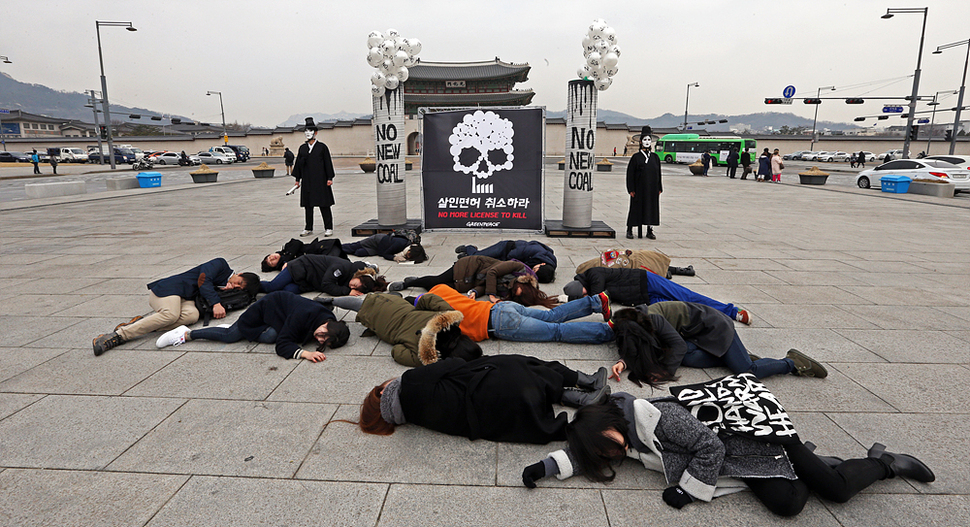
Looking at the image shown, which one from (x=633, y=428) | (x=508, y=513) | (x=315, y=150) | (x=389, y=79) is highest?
(x=389, y=79)

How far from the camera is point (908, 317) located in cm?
511

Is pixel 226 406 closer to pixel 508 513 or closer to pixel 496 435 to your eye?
pixel 496 435

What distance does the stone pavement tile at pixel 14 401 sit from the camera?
3.35m

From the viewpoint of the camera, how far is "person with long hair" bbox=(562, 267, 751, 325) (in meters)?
5.03

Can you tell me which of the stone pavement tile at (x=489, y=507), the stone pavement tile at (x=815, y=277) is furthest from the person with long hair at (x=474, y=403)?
the stone pavement tile at (x=815, y=277)

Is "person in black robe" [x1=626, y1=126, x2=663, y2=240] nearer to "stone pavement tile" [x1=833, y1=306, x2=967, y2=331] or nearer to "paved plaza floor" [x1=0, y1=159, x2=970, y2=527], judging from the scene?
"paved plaza floor" [x1=0, y1=159, x2=970, y2=527]

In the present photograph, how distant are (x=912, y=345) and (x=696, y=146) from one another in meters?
41.0

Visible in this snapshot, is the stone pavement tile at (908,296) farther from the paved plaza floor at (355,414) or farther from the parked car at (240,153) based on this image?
the parked car at (240,153)

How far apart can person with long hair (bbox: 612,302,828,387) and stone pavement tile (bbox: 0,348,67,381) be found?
4.64 m

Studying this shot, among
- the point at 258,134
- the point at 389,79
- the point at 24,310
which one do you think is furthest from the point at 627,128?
the point at 24,310

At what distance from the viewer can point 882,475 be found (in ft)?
8.39

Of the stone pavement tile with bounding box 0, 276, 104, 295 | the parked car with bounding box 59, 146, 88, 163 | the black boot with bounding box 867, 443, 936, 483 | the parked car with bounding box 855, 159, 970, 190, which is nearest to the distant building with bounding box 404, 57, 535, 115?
the parked car with bounding box 59, 146, 88, 163

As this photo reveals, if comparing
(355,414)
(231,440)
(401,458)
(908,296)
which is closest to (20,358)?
(231,440)

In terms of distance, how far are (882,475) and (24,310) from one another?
758 cm
